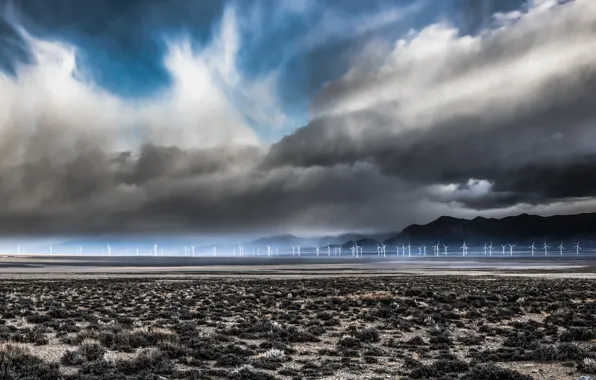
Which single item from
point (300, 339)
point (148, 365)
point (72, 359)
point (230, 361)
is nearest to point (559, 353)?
point (300, 339)

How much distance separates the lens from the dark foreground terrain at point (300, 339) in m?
14.7

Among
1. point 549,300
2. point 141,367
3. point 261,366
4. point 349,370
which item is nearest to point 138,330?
point 141,367

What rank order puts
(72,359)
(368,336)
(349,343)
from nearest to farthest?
(72,359), (349,343), (368,336)

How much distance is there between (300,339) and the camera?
20.8m

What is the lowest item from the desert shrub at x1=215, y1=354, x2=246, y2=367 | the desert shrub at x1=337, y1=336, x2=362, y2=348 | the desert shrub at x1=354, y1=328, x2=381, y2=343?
the desert shrub at x1=354, y1=328, x2=381, y2=343

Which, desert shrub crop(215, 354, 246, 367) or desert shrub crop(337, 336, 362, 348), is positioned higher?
desert shrub crop(215, 354, 246, 367)

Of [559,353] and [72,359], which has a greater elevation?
[72,359]

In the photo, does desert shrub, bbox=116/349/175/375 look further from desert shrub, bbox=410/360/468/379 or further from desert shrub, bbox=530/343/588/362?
desert shrub, bbox=530/343/588/362

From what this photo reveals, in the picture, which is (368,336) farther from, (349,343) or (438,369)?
(438,369)

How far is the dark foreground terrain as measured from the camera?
14742 millimetres

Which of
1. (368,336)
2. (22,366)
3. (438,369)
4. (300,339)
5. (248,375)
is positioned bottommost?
(368,336)

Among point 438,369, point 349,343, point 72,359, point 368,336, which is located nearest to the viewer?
point 438,369

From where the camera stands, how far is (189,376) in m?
14.2

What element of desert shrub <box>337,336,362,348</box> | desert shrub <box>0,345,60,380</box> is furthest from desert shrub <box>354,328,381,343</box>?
desert shrub <box>0,345,60,380</box>
